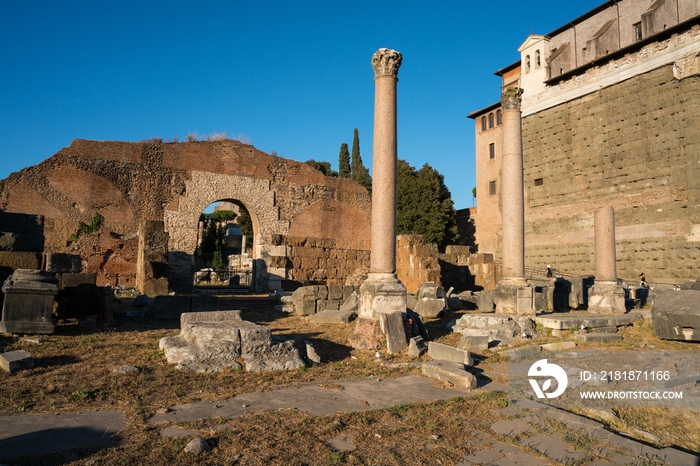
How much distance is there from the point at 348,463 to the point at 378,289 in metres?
5.42

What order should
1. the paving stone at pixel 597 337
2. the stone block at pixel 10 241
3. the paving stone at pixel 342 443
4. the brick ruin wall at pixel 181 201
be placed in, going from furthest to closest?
the brick ruin wall at pixel 181 201
the stone block at pixel 10 241
the paving stone at pixel 597 337
the paving stone at pixel 342 443

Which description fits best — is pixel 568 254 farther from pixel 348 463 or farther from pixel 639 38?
pixel 348 463

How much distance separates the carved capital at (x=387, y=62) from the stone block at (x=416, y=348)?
5.10 metres

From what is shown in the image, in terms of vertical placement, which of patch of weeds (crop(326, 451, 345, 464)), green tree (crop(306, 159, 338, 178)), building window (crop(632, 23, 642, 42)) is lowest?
patch of weeds (crop(326, 451, 345, 464))

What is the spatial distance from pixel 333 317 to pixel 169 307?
12.8 ft

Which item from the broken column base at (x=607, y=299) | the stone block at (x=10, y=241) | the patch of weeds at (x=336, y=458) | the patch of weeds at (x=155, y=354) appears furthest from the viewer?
the broken column base at (x=607, y=299)

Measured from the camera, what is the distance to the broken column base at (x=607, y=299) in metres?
12.6

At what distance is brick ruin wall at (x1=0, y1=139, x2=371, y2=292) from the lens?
55.5 ft

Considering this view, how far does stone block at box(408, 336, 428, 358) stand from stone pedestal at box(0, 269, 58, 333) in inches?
237

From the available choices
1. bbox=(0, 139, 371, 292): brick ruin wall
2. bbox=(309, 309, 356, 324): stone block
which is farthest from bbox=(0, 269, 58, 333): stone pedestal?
bbox=(0, 139, 371, 292): brick ruin wall

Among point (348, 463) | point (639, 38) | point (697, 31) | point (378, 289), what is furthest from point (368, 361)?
point (639, 38)

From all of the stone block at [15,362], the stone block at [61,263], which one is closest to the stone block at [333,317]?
the stone block at [61,263]

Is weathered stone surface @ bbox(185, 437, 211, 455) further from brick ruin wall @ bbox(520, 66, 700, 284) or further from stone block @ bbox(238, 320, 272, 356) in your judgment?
brick ruin wall @ bbox(520, 66, 700, 284)

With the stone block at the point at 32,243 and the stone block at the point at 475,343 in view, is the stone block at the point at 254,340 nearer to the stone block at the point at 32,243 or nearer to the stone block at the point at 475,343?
the stone block at the point at 475,343
